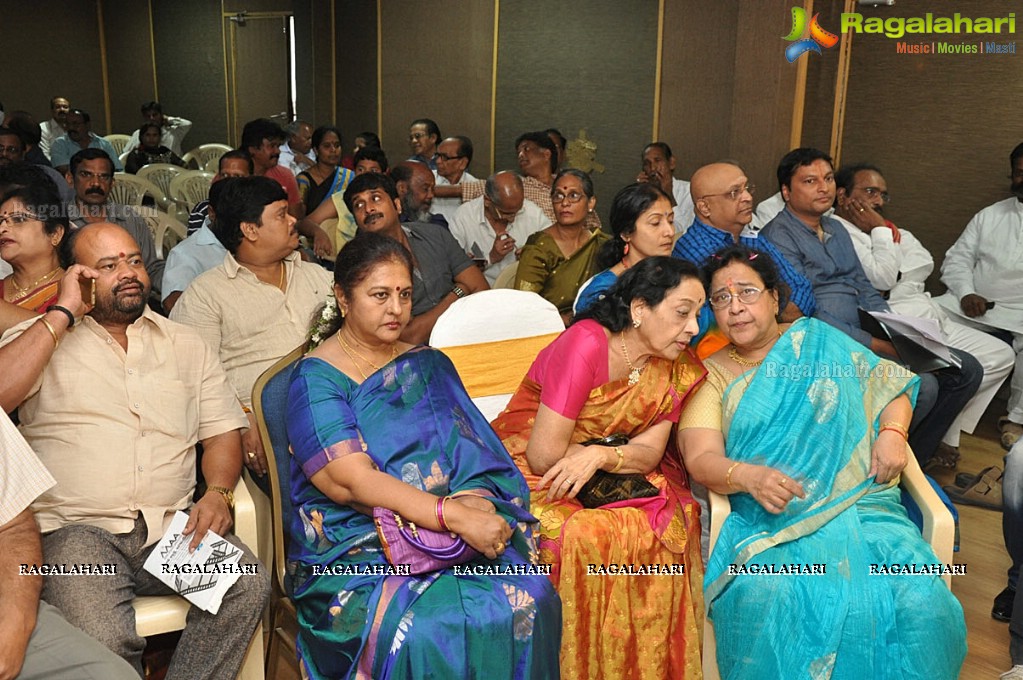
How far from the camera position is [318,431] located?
214 cm

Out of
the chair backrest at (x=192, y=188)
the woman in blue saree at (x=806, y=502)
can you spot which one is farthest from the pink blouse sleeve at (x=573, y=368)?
the chair backrest at (x=192, y=188)

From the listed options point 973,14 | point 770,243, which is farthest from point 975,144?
point 770,243

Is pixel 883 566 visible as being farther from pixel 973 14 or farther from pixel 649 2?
pixel 649 2

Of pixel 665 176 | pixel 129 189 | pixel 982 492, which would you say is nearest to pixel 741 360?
pixel 982 492

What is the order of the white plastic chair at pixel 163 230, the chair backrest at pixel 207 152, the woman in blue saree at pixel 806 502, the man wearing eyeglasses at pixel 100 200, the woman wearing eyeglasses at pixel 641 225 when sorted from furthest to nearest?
the chair backrest at pixel 207 152, the white plastic chair at pixel 163 230, the man wearing eyeglasses at pixel 100 200, the woman wearing eyeglasses at pixel 641 225, the woman in blue saree at pixel 806 502

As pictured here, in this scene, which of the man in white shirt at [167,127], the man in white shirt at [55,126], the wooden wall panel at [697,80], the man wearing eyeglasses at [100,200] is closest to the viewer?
the man wearing eyeglasses at [100,200]

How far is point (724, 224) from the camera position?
345 centimetres

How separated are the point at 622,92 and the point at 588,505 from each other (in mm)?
4458

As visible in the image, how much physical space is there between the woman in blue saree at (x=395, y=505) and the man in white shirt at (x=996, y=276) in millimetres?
2963

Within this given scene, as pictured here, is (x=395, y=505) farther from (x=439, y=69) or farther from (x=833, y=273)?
(x=439, y=69)

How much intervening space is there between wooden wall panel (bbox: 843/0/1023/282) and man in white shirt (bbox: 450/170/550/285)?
5.92 feet

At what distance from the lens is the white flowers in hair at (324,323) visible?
2436mm

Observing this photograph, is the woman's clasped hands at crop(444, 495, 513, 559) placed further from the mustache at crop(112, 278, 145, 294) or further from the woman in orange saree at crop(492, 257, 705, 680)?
the mustache at crop(112, 278, 145, 294)

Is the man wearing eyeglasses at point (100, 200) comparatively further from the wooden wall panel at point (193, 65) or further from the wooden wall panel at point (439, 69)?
the wooden wall panel at point (193, 65)
